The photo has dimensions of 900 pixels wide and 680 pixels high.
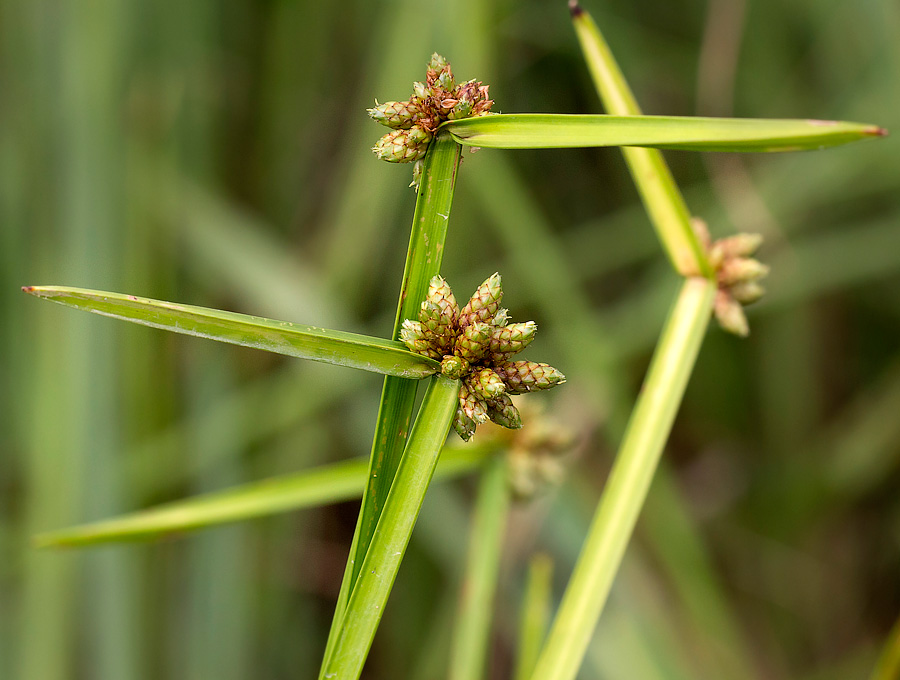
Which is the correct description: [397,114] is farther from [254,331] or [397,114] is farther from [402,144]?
[254,331]

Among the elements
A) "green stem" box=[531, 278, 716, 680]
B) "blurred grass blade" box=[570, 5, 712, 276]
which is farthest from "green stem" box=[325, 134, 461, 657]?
"blurred grass blade" box=[570, 5, 712, 276]

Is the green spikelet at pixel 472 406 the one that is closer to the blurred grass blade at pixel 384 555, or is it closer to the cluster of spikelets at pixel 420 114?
the blurred grass blade at pixel 384 555

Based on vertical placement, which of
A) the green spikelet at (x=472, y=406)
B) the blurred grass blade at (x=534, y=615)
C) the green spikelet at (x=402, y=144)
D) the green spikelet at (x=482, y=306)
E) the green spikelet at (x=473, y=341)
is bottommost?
the blurred grass blade at (x=534, y=615)

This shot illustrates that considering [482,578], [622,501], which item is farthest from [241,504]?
[622,501]

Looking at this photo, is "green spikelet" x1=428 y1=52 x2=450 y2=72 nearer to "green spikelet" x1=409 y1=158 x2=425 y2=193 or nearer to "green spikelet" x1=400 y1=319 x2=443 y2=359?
"green spikelet" x1=409 y1=158 x2=425 y2=193

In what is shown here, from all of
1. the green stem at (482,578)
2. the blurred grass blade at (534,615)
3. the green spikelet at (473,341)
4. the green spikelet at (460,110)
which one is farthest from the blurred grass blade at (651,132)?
the blurred grass blade at (534,615)
